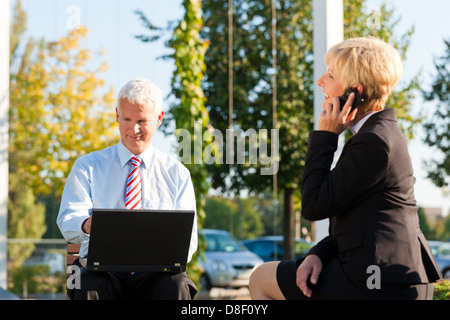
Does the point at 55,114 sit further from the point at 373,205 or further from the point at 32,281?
the point at 373,205

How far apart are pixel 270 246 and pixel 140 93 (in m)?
6.82

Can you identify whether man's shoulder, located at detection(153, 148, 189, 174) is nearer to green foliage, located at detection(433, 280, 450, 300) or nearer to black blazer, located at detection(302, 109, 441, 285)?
black blazer, located at detection(302, 109, 441, 285)

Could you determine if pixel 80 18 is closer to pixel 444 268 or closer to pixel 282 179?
pixel 282 179

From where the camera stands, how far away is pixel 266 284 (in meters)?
1.79

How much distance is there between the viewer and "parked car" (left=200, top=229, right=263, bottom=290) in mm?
8578

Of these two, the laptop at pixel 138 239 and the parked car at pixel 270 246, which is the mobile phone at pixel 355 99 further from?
the parked car at pixel 270 246

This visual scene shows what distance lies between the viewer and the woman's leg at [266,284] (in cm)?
177

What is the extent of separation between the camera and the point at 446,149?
8.53m

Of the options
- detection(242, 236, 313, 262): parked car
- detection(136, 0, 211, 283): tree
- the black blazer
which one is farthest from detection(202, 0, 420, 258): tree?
the black blazer

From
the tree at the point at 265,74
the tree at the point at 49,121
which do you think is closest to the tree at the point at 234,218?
the tree at the point at 265,74

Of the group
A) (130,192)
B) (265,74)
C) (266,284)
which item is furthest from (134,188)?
(265,74)

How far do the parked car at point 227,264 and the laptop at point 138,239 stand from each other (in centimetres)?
635
